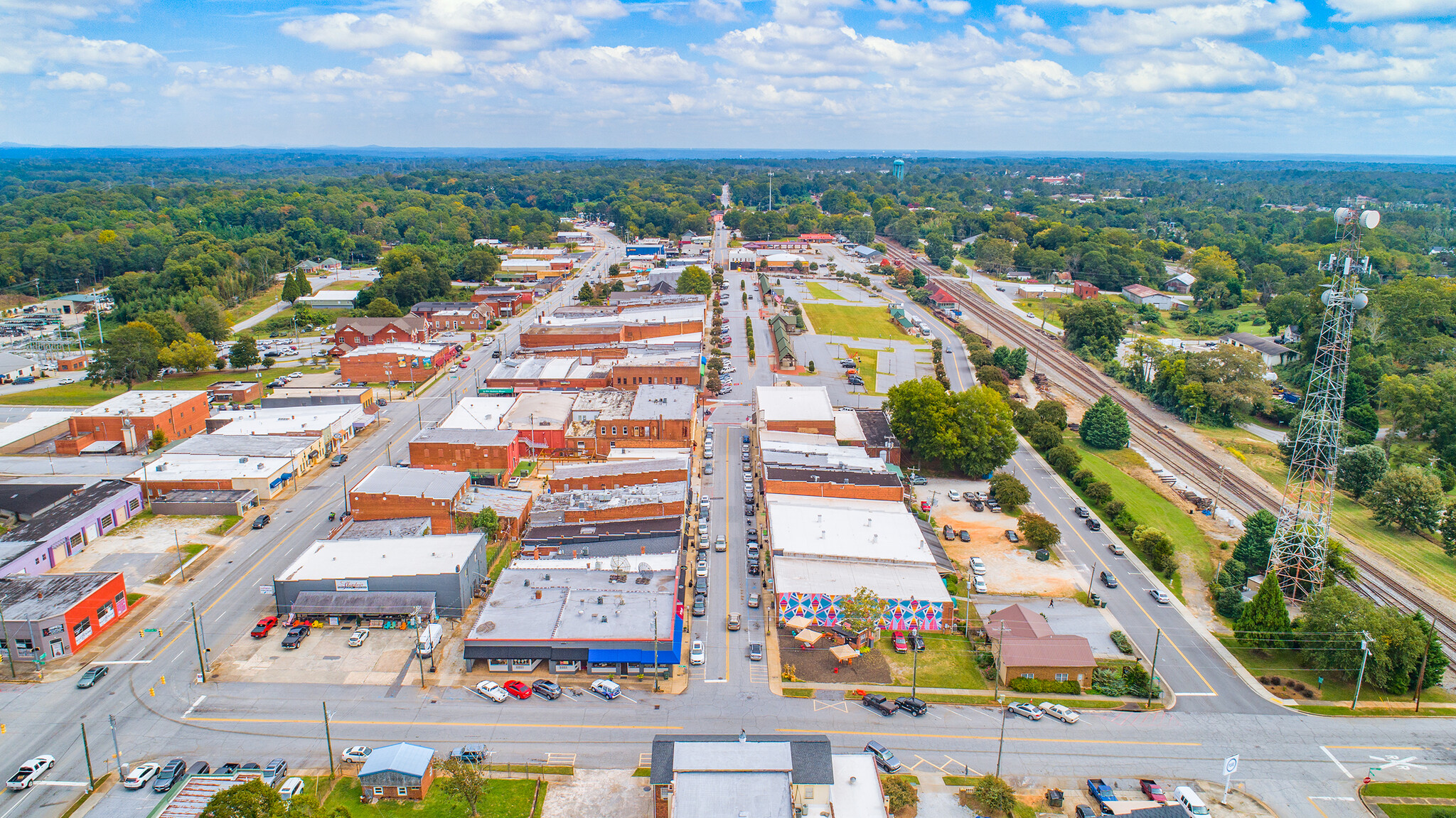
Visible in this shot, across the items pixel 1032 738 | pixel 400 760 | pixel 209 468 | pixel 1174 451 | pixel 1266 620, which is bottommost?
pixel 1032 738

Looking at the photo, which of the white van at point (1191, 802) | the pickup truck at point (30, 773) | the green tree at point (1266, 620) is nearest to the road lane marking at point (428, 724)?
the pickup truck at point (30, 773)

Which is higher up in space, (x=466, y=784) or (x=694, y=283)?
(x=694, y=283)

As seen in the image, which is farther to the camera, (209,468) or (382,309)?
(382,309)

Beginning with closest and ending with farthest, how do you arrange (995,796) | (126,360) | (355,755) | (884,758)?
1. (995,796)
2. (355,755)
3. (884,758)
4. (126,360)

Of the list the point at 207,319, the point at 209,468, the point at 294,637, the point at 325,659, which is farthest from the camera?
the point at 207,319

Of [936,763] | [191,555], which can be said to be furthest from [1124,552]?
[191,555]

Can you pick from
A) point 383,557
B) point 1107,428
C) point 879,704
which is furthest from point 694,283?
point 879,704

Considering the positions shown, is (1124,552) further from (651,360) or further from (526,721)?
(651,360)

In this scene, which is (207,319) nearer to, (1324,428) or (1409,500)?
(1324,428)
